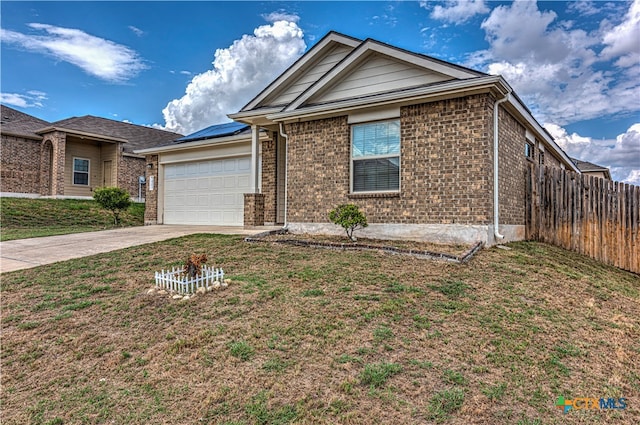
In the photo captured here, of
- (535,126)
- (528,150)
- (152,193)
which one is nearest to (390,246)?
(528,150)

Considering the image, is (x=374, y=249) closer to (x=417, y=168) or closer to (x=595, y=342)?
(x=417, y=168)

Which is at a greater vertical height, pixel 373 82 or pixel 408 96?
pixel 373 82

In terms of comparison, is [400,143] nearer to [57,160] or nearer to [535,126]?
[535,126]

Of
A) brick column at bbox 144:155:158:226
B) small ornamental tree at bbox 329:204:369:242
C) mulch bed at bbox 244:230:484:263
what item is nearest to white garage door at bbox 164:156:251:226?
brick column at bbox 144:155:158:226

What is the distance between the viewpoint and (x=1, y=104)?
915 inches

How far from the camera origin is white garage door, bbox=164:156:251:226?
44.8 feet

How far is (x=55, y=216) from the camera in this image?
672 inches

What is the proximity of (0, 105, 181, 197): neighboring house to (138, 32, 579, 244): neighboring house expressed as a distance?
46.0ft

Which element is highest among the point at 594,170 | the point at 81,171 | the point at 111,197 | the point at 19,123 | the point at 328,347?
the point at 19,123

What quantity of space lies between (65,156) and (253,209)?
620 inches

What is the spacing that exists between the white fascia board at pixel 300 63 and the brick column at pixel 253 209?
271 centimetres

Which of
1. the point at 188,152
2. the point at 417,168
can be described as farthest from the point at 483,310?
the point at 188,152

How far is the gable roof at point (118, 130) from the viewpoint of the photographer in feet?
72.3

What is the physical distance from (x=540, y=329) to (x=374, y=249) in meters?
3.49
